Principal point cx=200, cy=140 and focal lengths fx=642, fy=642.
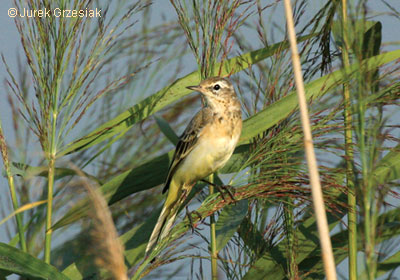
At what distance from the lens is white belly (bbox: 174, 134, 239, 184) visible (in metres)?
2.34

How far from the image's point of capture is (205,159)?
2.41m

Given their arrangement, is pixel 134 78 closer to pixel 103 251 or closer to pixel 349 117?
pixel 349 117

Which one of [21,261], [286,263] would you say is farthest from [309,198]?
[21,261]

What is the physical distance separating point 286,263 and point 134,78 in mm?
876

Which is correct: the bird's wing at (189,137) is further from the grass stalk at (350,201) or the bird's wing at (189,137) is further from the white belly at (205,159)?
the grass stalk at (350,201)

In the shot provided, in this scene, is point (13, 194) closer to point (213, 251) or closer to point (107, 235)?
point (213, 251)

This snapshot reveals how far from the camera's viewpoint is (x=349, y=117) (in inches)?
75.7

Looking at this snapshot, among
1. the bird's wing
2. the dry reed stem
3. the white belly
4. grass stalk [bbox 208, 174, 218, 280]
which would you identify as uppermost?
the bird's wing

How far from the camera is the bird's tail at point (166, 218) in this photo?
6.83 ft

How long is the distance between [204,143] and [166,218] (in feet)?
1.43

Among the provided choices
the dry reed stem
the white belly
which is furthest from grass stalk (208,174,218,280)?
the dry reed stem

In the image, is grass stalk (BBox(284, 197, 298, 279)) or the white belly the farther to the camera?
the white belly

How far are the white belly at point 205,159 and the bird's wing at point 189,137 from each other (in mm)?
25

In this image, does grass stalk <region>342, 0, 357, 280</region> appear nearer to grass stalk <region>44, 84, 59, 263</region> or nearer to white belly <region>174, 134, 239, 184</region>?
white belly <region>174, 134, 239, 184</region>
